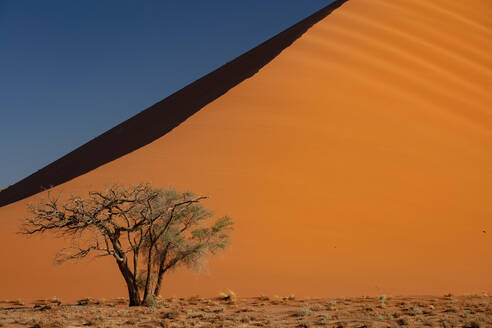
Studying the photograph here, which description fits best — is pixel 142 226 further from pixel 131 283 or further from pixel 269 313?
pixel 269 313

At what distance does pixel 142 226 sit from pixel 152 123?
20.1 metres

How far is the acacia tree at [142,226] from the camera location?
1050cm

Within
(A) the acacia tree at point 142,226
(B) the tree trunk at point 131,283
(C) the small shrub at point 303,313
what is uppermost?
(A) the acacia tree at point 142,226

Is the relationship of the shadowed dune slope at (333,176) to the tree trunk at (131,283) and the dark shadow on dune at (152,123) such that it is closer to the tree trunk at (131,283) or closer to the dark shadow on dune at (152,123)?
the dark shadow on dune at (152,123)

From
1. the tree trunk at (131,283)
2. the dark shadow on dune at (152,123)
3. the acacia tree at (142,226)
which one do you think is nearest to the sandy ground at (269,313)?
the tree trunk at (131,283)

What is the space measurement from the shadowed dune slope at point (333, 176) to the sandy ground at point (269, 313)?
1.57m

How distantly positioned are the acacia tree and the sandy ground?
2.99 feet

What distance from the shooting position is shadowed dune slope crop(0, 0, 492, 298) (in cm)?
1408

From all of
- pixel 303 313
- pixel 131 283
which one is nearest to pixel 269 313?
pixel 303 313

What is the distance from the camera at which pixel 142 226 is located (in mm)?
11148

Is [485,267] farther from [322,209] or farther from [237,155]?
[237,155]

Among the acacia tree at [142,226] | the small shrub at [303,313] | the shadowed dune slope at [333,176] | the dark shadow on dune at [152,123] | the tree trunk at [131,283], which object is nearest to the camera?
the small shrub at [303,313]

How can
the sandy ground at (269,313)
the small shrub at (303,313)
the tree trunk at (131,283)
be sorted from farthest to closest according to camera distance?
the tree trunk at (131,283), the small shrub at (303,313), the sandy ground at (269,313)

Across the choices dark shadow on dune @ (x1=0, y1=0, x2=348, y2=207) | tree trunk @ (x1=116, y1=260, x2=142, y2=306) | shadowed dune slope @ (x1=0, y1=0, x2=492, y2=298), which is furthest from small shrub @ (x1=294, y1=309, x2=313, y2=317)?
dark shadow on dune @ (x1=0, y1=0, x2=348, y2=207)
